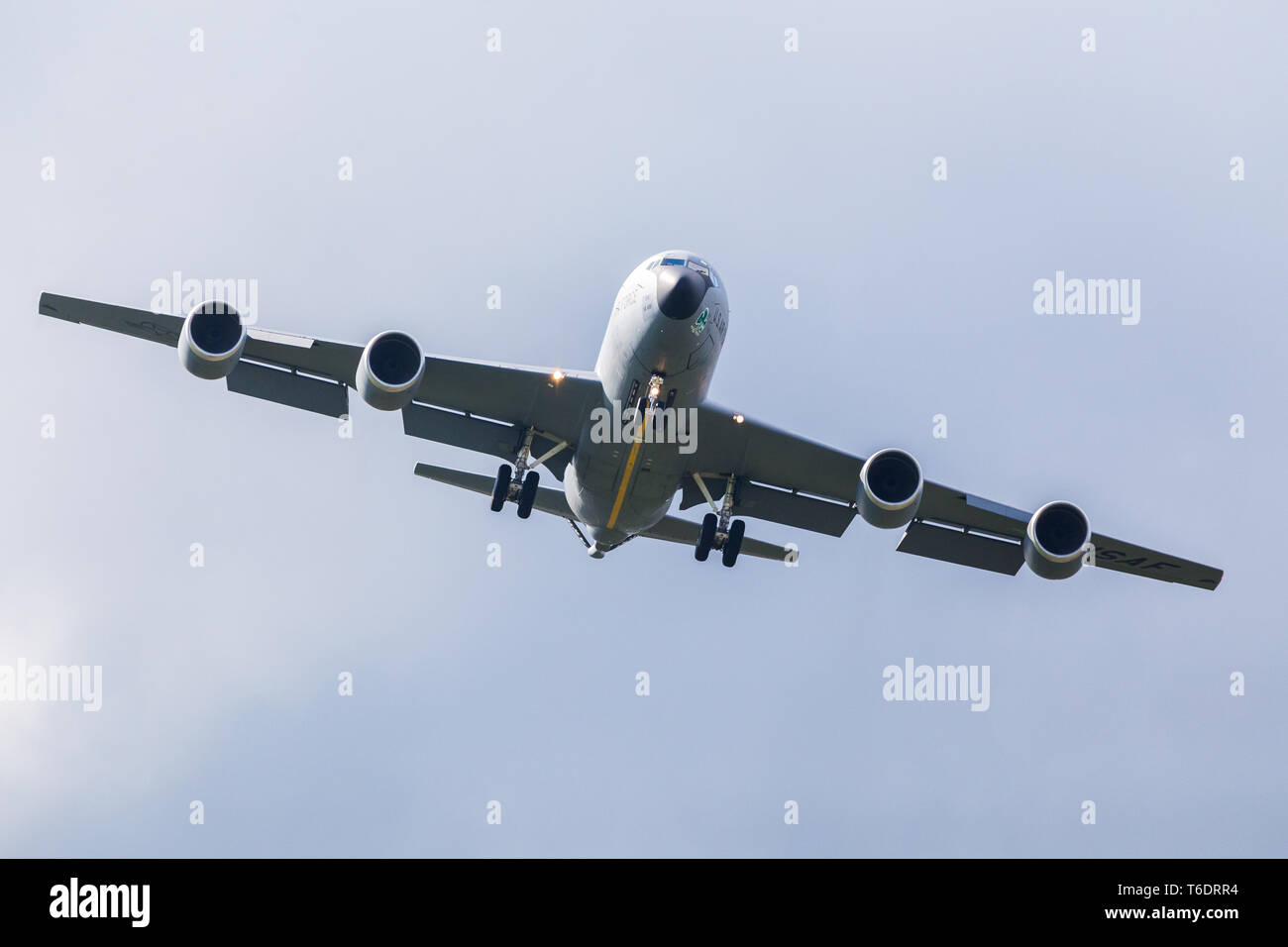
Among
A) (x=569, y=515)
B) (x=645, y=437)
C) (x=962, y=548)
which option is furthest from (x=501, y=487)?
(x=962, y=548)

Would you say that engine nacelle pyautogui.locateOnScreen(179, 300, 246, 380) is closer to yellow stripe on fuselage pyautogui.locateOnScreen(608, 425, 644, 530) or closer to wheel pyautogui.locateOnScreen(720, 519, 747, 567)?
yellow stripe on fuselage pyautogui.locateOnScreen(608, 425, 644, 530)

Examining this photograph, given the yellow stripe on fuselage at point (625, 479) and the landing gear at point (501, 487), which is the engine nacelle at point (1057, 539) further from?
the landing gear at point (501, 487)

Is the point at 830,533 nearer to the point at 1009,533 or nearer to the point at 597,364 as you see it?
the point at 1009,533

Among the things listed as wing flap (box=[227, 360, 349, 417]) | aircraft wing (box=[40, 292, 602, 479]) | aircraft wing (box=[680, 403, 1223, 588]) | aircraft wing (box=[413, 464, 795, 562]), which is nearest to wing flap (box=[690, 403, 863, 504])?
aircraft wing (box=[680, 403, 1223, 588])

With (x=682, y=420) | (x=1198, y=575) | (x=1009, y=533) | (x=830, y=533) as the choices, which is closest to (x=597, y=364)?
(x=682, y=420)

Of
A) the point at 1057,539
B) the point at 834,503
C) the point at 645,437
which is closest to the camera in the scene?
the point at 645,437

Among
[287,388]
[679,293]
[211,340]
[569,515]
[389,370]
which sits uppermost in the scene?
[679,293]

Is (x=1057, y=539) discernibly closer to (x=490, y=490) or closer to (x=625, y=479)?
(x=625, y=479)

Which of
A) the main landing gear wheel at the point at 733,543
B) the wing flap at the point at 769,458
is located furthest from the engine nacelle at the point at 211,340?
the main landing gear wheel at the point at 733,543
